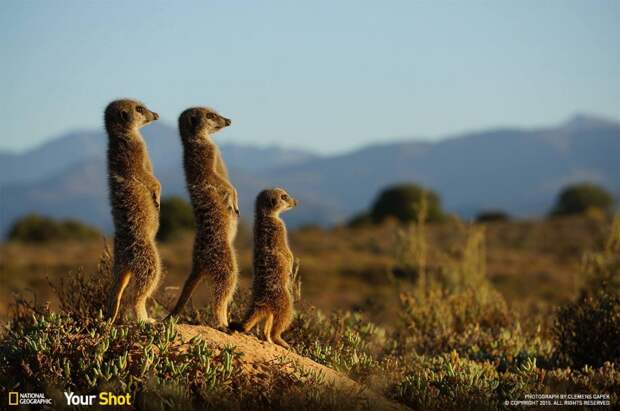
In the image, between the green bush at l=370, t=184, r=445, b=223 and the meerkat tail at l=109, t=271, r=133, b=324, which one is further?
the green bush at l=370, t=184, r=445, b=223

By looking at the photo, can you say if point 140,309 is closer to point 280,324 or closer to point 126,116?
point 280,324

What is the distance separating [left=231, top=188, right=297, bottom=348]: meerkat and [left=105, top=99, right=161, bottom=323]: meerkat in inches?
37.2

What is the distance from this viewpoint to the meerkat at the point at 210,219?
7.29m

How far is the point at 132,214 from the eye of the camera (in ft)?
23.3

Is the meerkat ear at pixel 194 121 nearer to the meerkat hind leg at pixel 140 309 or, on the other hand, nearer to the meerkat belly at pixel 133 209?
the meerkat belly at pixel 133 209

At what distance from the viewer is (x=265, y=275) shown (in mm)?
7543

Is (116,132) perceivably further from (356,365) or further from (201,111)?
(356,365)

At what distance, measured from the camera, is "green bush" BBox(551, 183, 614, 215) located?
7825 centimetres

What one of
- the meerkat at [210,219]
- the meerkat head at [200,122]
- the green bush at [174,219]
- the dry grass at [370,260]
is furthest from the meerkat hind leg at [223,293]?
the green bush at [174,219]

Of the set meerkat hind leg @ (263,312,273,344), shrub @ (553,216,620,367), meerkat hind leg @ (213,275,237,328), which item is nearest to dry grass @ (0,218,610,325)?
shrub @ (553,216,620,367)

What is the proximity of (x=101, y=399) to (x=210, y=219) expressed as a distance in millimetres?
1862

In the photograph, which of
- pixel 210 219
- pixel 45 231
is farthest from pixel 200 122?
pixel 45 231

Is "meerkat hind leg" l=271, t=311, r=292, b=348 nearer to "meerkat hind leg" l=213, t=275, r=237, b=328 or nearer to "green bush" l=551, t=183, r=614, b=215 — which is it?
"meerkat hind leg" l=213, t=275, r=237, b=328

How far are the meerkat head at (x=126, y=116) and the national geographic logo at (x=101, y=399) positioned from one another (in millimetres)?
2366
